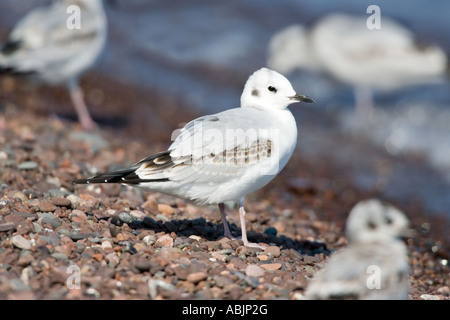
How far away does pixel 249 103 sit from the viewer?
6180mm

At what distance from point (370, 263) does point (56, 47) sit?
7.20 m

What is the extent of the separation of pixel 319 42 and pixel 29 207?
921cm

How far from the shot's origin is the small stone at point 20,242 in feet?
16.0

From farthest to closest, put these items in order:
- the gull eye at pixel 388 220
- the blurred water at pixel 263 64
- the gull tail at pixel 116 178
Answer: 1. the blurred water at pixel 263 64
2. the gull tail at pixel 116 178
3. the gull eye at pixel 388 220

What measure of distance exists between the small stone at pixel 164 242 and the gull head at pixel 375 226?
143 centimetres

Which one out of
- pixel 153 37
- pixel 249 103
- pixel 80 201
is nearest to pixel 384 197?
Answer: pixel 249 103

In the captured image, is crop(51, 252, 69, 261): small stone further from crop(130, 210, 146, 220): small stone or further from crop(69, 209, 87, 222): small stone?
crop(130, 210, 146, 220): small stone

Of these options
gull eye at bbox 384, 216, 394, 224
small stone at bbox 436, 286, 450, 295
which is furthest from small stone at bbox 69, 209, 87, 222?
small stone at bbox 436, 286, 450, 295

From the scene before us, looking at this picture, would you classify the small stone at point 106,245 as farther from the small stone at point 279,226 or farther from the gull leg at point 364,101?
the gull leg at point 364,101

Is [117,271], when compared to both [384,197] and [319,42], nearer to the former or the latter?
[384,197]

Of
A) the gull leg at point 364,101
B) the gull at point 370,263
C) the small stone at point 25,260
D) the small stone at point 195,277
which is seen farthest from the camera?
the gull leg at point 364,101

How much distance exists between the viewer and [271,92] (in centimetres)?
608

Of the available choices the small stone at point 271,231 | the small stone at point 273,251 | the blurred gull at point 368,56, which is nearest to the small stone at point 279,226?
the small stone at point 271,231
